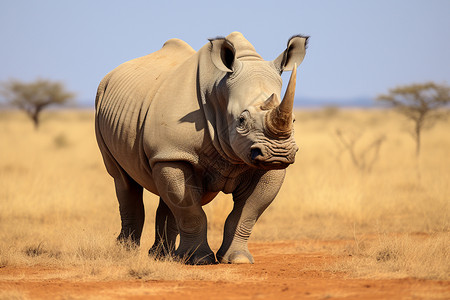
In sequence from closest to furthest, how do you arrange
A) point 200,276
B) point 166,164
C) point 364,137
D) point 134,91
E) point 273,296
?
point 273,296 → point 200,276 → point 166,164 → point 134,91 → point 364,137

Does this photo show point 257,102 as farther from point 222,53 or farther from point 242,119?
point 222,53

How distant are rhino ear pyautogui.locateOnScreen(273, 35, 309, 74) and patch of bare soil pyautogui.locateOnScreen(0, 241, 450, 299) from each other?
5.64ft

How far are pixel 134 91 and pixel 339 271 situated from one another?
2.63 m

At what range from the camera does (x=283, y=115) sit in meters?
5.26

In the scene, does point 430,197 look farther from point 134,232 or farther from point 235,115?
point 235,115

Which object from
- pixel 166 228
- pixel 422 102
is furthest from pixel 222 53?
pixel 422 102

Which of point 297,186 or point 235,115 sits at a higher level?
point 235,115

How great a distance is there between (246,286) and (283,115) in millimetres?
1235

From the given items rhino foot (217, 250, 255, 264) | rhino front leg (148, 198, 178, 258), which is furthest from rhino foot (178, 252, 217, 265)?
rhino front leg (148, 198, 178, 258)

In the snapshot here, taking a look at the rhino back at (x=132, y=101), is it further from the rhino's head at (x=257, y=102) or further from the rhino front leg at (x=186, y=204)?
the rhino's head at (x=257, y=102)

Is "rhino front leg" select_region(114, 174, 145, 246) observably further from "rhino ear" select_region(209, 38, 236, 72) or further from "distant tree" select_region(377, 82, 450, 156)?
"distant tree" select_region(377, 82, 450, 156)

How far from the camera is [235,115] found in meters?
5.71

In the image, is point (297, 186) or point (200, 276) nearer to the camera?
point (200, 276)

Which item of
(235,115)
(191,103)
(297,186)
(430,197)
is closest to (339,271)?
(235,115)
